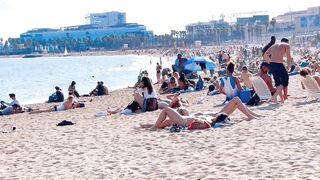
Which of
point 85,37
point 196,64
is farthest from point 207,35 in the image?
point 196,64

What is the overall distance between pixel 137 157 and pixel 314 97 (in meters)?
4.83

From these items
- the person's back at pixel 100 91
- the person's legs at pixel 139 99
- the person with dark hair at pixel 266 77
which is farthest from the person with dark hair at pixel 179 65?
the person with dark hair at pixel 266 77

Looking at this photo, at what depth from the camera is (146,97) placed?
11.8 metres

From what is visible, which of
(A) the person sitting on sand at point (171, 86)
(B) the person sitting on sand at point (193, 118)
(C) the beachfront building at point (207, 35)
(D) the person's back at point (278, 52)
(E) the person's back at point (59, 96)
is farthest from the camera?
(C) the beachfront building at point (207, 35)

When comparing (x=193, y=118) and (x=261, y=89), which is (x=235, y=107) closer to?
(x=193, y=118)

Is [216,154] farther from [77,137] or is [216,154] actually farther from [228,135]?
[77,137]

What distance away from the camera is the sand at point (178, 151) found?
18.9 ft

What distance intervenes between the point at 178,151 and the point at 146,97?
193 inches

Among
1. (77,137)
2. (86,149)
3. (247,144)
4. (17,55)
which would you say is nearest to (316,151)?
(247,144)

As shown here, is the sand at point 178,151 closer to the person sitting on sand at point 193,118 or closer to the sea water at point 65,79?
the person sitting on sand at point 193,118

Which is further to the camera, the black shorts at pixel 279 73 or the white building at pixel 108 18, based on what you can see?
the white building at pixel 108 18

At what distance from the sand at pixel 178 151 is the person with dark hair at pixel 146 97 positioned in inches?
50.0

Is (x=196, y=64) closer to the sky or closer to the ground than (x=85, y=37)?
closer to the ground

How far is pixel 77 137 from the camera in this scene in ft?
30.2
